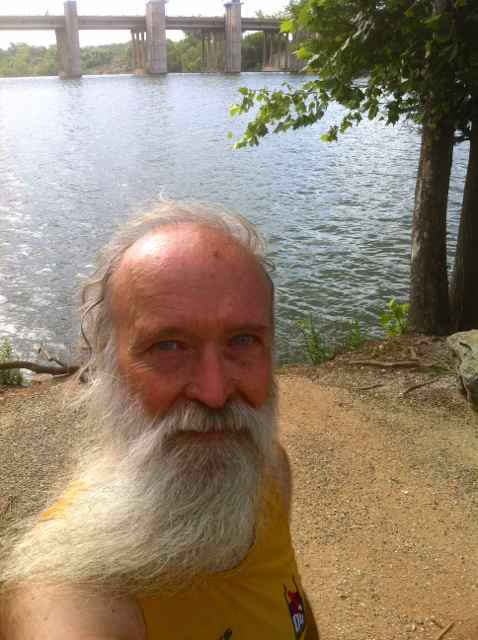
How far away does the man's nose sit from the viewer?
1.37m

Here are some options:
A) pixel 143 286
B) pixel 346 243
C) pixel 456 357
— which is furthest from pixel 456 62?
pixel 346 243

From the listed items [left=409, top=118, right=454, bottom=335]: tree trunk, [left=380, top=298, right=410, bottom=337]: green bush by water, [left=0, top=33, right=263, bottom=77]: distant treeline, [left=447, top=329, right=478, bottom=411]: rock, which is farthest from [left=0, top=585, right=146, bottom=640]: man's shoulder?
[left=0, top=33, right=263, bottom=77]: distant treeline

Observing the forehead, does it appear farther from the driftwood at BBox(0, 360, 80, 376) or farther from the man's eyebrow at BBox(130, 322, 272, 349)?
the driftwood at BBox(0, 360, 80, 376)

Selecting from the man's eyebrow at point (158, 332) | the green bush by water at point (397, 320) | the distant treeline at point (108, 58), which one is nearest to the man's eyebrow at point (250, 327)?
the man's eyebrow at point (158, 332)

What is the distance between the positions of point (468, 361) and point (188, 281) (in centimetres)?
415

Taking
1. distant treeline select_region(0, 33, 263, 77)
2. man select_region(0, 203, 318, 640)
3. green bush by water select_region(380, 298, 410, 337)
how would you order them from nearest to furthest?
man select_region(0, 203, 318, 640), green bush by water select_region(380, 298, 410, 337), distant treeline select_region(0, 33, 263, 77)

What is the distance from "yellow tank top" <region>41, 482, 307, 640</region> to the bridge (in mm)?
67834

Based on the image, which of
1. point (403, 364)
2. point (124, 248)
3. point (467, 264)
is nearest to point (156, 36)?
point (467, 264)

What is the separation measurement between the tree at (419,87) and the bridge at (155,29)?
62.1 m

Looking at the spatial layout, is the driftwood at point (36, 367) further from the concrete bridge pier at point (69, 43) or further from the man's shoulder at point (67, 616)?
the concrete bridge pier at point (69, 43)

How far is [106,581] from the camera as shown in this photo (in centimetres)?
128

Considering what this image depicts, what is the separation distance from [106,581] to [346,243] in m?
12.3

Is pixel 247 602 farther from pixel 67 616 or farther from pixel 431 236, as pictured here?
pixel 431 236

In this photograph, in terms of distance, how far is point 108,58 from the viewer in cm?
9294
